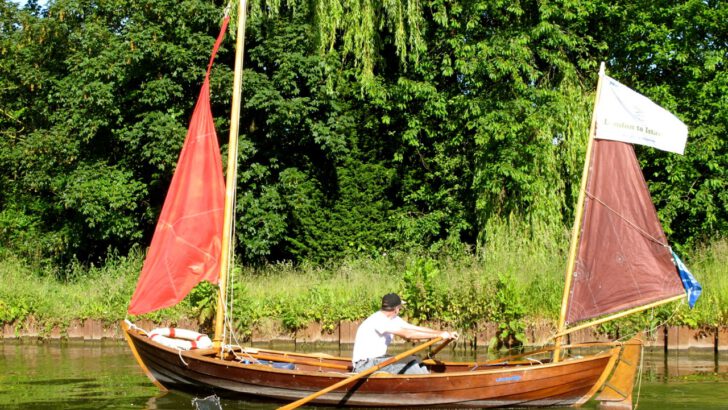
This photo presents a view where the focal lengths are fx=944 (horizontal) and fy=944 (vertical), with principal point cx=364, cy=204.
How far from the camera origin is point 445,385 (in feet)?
39.7

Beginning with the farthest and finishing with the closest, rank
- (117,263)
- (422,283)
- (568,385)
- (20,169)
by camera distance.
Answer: (20,169)
(117,263)
(422,283)
(568,385)

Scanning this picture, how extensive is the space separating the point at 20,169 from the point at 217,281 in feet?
55.6

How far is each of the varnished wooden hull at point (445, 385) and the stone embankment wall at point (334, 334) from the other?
566 centimetres

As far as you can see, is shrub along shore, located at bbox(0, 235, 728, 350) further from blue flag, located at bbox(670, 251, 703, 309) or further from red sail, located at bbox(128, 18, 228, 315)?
red sail, located at bbox(128, 18, 228, 315)

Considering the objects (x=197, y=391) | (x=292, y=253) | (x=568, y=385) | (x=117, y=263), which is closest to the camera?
(x=568, y=385)

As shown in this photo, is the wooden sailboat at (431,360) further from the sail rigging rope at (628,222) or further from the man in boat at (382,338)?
the man in boat at (382,338)

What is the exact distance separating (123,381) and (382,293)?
22.1 feet

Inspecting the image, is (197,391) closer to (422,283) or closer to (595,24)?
(422,283)

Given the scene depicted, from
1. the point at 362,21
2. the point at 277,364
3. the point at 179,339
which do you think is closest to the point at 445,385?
the point at 277,364

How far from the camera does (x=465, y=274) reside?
1991 centimetres

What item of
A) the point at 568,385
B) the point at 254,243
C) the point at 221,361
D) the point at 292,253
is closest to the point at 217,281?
the point at 221,361

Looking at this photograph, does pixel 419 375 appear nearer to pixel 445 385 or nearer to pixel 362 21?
pixel 445 385

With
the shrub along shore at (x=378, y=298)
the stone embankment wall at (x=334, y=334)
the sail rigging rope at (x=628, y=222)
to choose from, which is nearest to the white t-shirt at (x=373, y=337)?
the sail rigging rope at (x=628, y=222)

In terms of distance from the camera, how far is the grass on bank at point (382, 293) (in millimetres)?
18438
